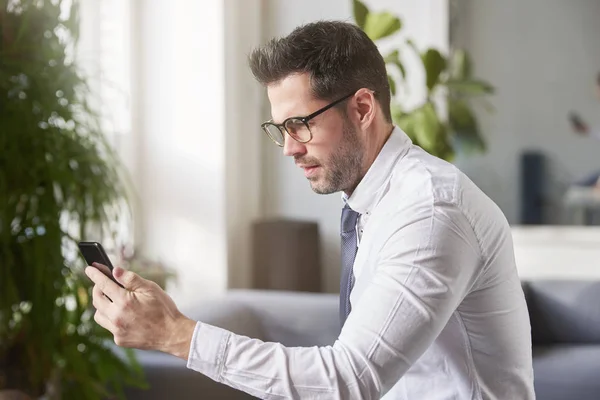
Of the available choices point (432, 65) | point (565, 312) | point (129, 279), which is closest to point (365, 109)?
point (129, 279)

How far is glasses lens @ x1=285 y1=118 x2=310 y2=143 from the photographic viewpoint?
1403 mm

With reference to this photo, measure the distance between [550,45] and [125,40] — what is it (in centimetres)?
218

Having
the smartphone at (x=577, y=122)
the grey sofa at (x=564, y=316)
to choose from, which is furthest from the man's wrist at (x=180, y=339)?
the smartphone at (x=577, y=122)

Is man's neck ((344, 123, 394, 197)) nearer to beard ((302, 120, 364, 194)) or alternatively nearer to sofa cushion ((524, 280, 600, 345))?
beard ((302, 120, 364, 194))

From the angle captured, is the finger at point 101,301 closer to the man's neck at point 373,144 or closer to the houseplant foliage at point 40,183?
the man's neck at point 373,144

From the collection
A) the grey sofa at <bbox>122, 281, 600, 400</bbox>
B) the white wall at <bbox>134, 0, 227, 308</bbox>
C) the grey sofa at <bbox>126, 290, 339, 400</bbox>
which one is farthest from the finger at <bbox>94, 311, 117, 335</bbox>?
the white wall at <bbox>134, 0, 227, 308</bbox>

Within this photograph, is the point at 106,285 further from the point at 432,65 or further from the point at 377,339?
the point at 432,65

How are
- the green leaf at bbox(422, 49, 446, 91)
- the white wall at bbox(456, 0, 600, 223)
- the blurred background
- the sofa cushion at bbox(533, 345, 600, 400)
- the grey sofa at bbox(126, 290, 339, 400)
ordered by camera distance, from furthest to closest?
1. the white wall at bbox(456, 0, 600, 223)
2. the blurred background
3. the green leaf at bbox(422, 49, 446, 91)
4. the grey sofa at bbox(126, 290, 339, 400)
5. the sofa cushion at bbox(533, 345, 600, 400)

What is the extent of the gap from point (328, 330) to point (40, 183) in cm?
176

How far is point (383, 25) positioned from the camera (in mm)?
3684

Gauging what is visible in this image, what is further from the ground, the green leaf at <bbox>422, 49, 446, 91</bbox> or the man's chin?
the green leaf at <bbox>422, 49, 446, 91</bbox>

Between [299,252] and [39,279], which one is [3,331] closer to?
[39,279]

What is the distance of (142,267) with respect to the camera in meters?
3.98

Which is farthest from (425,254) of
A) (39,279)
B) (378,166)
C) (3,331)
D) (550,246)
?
(550,246)
